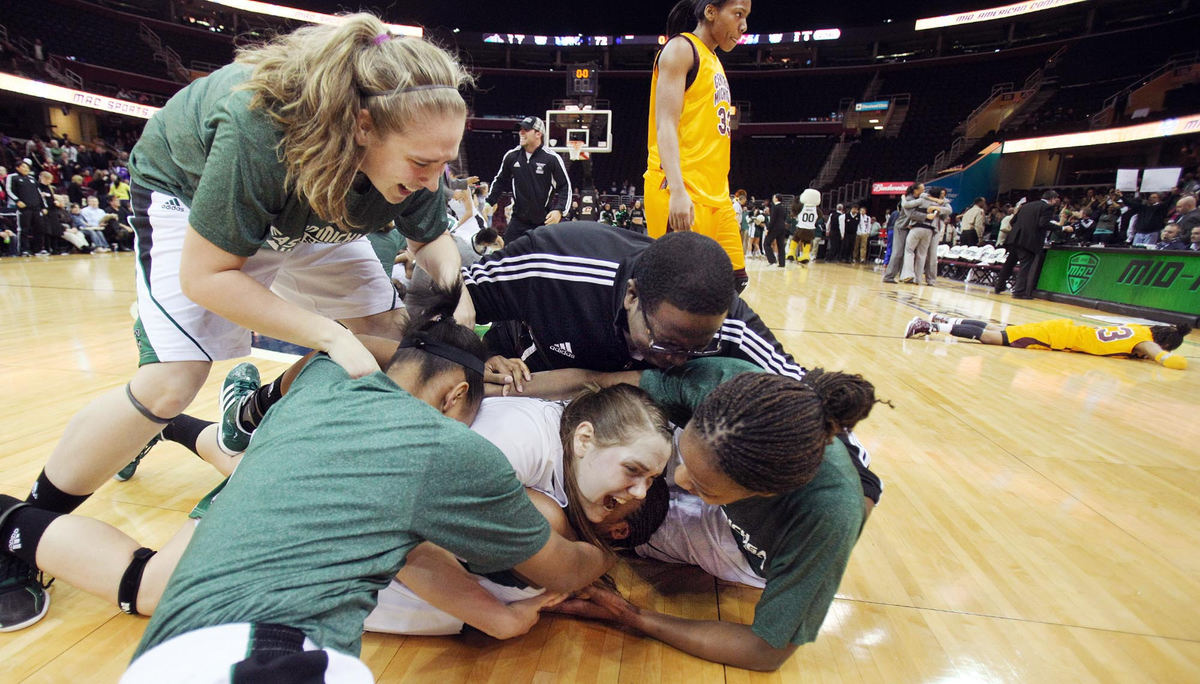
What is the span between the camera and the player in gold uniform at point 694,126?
230 centimetres

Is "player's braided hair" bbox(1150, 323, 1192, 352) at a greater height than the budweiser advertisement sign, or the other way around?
the budweiser advertisement sign

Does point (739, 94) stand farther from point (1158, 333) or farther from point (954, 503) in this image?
point (954, 503)

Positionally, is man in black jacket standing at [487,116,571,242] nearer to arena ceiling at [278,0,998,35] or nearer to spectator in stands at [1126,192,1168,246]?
spectator in stands at [1126,192,1168,246]

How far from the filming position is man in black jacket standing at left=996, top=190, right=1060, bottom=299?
7412 millimetres

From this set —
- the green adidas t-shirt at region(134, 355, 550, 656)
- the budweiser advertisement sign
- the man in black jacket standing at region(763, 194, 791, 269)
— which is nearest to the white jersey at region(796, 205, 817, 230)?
the man in black jacket standing at region(763, 194, 791, 269)

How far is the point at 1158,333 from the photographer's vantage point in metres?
4.30

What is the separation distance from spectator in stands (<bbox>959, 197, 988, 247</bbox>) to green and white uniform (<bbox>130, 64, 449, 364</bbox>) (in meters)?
13.1

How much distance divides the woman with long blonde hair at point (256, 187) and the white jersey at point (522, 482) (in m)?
0.34

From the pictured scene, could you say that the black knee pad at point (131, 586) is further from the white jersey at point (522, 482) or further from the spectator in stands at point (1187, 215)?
the spectator in stands at point (1187, 215)

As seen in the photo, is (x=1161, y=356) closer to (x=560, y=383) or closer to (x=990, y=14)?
(x=560, y=383)

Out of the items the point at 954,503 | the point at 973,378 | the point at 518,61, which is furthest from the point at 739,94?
the point at 954,503

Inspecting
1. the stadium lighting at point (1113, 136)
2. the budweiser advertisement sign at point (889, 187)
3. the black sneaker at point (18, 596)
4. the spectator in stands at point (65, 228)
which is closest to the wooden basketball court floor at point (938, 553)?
the black sneaker at point (18, 596)

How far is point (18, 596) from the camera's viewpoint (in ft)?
4.16

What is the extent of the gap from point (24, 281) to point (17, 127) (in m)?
13.5
